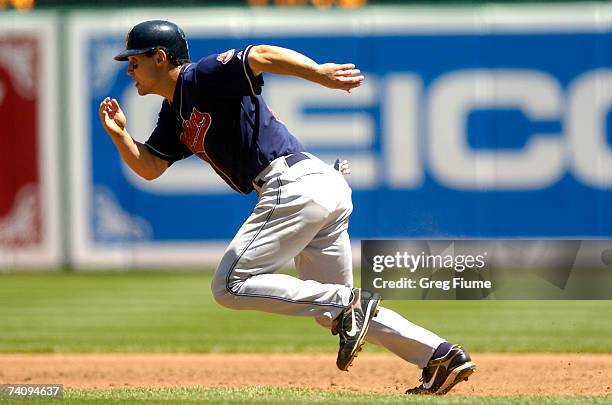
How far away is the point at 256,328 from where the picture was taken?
938 cm

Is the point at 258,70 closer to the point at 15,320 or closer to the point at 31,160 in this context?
the point at 15,320

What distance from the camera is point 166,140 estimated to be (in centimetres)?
521

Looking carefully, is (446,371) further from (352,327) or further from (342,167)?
(342,167)

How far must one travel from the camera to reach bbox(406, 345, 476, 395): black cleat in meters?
5.07

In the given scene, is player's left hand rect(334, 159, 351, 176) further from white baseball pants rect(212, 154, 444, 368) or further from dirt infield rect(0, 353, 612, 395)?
dirt infield rect(0, 353, 612, 395)

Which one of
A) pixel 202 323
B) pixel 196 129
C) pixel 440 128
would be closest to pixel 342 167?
pixel 196 129

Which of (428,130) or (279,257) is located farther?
(428,130)

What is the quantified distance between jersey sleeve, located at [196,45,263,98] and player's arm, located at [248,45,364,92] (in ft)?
0.30

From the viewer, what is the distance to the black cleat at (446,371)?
507 cm

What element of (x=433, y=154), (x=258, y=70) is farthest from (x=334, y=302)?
(x=433, y=154)

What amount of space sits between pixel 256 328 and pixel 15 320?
221 cm

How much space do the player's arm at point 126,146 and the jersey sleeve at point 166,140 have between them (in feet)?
0.10

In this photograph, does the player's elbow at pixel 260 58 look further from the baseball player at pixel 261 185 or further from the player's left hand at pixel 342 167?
the player's left hand at pixel 342 167

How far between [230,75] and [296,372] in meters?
2.66
